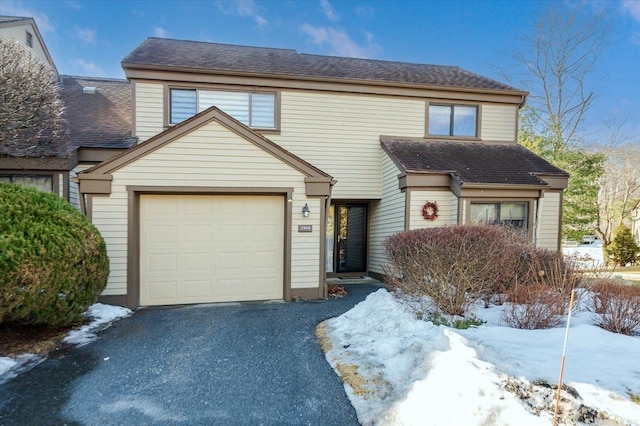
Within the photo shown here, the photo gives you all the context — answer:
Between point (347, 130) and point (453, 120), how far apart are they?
3.41m

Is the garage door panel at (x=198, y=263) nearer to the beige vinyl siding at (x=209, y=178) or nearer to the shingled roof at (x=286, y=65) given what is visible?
the beige vinyl siding at (x=209, y=178)

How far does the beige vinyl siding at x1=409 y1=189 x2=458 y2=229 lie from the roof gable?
8.83 feet

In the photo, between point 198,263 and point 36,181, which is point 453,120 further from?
point 36,181

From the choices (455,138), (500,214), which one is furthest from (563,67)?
(500,214)

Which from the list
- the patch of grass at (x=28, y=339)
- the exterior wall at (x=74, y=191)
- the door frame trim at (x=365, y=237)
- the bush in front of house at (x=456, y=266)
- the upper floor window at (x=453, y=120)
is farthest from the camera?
the door frame trim at (x=365, y=237)

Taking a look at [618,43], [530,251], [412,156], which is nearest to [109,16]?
[412,156]

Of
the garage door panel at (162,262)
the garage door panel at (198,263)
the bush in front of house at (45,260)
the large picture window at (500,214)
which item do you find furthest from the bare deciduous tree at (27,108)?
the large picture window at (500,214)

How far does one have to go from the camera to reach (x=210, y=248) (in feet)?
23.7

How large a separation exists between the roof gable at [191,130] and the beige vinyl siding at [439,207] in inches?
106

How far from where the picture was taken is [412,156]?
31.2 ft

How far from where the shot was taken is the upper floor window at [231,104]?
926cm

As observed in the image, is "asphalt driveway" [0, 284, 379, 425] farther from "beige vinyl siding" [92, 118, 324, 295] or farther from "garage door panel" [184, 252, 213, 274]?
"beige vinyl siding" [92, 118, 324, 295]

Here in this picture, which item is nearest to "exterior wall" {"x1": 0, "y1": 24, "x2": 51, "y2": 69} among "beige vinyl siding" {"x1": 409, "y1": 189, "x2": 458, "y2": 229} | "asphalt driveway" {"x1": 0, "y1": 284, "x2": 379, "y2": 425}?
"asphalt driveway" {"x1": 0, "y1": 284, "x2": 379, "y2": 425}

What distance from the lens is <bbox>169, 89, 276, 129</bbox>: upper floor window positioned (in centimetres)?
926
